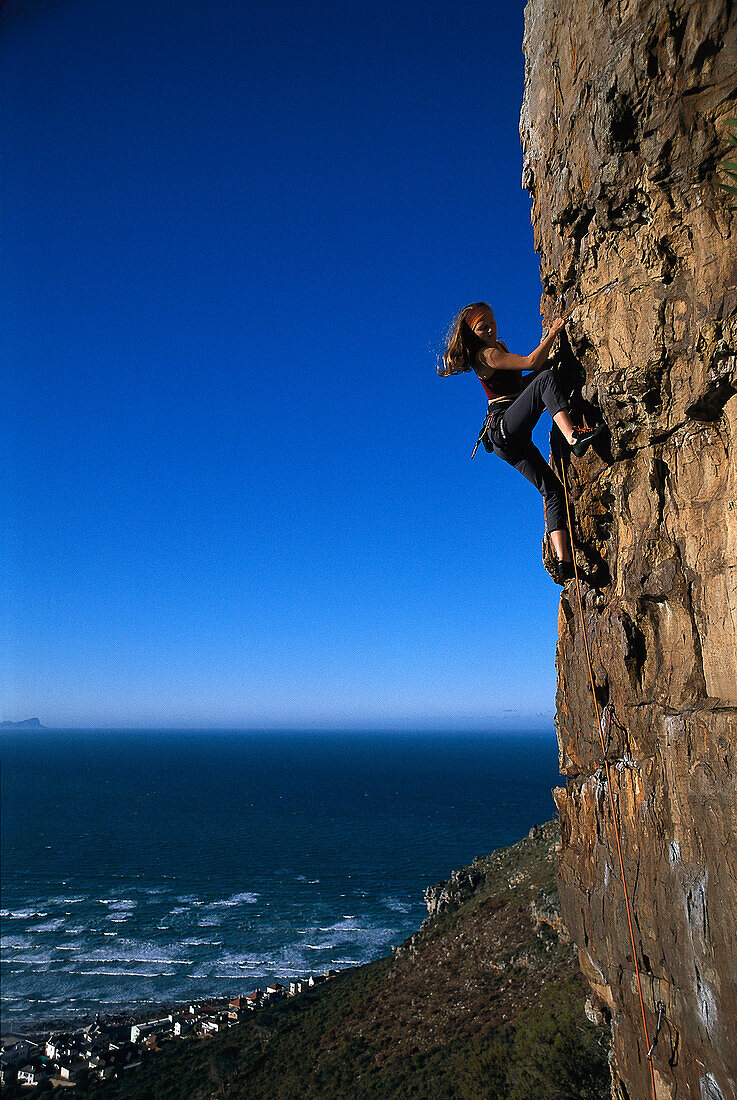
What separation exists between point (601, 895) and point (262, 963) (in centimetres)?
4195

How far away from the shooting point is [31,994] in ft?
116

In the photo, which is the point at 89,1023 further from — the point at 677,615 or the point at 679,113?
the point at 679,113

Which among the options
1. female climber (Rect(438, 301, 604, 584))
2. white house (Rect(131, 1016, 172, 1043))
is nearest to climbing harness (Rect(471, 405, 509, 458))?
female climber (Rect(438, 301, 604, 584))

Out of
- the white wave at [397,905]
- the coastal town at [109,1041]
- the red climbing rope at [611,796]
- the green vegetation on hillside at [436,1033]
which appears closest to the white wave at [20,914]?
the coastal town at [109,1041]

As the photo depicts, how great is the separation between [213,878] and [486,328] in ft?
213

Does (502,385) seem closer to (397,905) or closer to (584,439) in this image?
(584,439)

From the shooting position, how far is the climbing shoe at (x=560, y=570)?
604cm

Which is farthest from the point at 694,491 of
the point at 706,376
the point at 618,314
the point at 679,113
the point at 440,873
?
the point at 440,873

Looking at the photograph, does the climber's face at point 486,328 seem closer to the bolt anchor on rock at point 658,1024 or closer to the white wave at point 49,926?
the bolt anchor on rock at point 658,1024

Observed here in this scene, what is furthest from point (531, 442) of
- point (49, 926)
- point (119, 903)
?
point (119, 903)

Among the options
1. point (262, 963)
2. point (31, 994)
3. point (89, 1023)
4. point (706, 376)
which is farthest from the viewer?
point (262, 963)

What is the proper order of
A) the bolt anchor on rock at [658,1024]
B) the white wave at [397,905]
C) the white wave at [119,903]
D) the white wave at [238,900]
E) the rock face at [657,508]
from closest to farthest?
the rock face at [657,508] < the bolt anchor on rock at [658,1024] < the white wave at [397,905] < the white wave at [238,900] < the white wave at [119,903]

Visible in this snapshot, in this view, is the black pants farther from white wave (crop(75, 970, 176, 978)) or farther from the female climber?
white wave (crop(75, 970, 176, 978))

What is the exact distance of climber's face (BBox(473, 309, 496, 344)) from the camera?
577 cm
